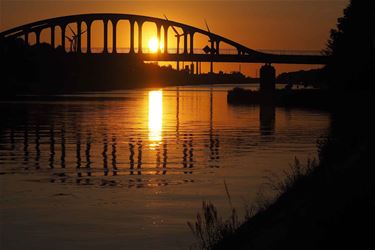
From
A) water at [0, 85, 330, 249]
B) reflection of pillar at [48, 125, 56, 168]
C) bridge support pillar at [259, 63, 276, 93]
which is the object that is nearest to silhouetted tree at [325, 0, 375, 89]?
water at [0, 85, 330, 249]

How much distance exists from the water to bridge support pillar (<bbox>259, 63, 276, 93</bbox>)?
93.9 metres

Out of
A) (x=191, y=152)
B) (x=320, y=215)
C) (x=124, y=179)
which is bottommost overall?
(x=191, y=152)

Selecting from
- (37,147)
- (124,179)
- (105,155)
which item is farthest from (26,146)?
(124,179)

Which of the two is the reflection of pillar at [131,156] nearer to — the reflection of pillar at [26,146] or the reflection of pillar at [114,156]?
the reflection of pillar at [114,156]

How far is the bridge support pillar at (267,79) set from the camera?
15562cm

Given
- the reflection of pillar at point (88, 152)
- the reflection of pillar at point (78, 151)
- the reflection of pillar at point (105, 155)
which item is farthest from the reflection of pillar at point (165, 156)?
the reflection of pillar at point (78, 151)

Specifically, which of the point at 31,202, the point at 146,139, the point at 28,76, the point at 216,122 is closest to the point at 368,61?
the point at 216,122

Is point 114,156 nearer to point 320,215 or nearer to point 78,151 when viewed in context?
point 78,151

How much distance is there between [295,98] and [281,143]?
75050mm

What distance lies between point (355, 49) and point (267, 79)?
64.5m

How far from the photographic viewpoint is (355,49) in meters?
96.6

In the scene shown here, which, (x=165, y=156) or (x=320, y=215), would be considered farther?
(x=165, y=156)

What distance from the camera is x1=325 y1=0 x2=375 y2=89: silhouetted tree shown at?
85.6 meters

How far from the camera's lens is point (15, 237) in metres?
20.1
